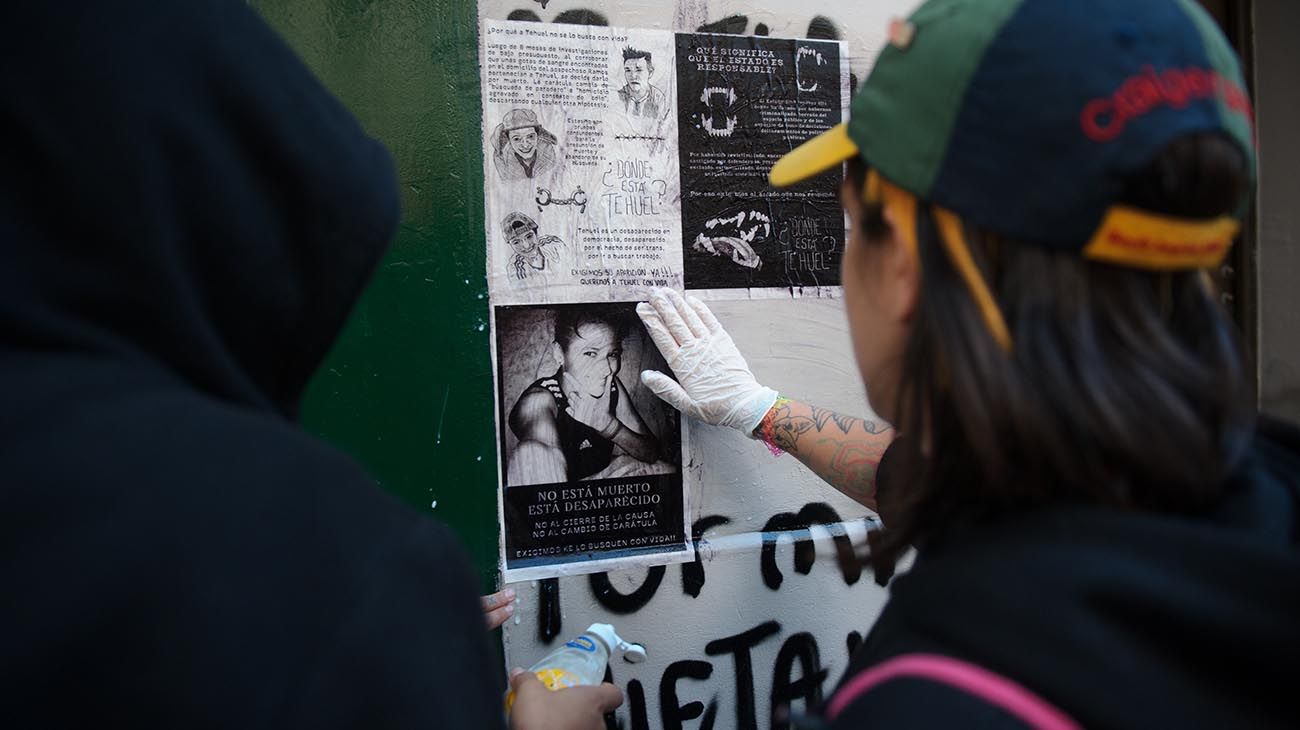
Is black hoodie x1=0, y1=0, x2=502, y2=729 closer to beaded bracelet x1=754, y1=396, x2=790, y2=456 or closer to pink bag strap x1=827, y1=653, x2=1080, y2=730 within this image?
pink bag strap x1=827, y1=653, x2=1080, y2=730

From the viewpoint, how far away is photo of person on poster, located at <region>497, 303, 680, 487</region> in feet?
7.01

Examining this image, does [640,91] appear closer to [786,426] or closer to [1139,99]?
[786,426]

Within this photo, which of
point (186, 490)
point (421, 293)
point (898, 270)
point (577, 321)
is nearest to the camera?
point (186, 490)

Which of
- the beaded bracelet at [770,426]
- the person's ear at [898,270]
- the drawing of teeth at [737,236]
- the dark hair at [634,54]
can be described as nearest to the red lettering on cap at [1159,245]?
the person's ear at [898,270]

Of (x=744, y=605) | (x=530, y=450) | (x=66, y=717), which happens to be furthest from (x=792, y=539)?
(x=66, y=717)

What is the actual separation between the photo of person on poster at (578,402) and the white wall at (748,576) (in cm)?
18

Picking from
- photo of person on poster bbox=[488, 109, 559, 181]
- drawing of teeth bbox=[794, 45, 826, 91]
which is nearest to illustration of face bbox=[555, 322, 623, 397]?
photo of person on poster bbox=[488, 109, 559, 181]

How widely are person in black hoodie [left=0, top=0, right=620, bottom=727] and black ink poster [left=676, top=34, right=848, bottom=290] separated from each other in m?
1.41

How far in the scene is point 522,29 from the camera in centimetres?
210

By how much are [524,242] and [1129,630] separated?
1.60 meters

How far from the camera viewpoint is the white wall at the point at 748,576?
217 centimetres

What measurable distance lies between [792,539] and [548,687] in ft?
2.70

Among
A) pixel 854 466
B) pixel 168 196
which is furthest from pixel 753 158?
pixel 168 196

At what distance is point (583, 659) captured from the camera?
1.94 metres
